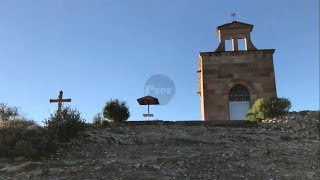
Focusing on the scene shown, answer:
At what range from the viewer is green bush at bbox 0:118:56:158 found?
16797mm

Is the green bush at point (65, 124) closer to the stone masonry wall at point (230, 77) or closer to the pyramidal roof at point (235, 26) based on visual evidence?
the stone masonry wall at point (230, 77)

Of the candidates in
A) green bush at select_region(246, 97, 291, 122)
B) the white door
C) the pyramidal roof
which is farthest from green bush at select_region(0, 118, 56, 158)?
the pyramidal roof

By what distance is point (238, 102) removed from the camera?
1150 inches

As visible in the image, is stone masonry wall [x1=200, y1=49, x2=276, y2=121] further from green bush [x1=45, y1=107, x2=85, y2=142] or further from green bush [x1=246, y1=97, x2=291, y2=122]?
green bush [x1=45, y1=107, x2=85, y2=142]

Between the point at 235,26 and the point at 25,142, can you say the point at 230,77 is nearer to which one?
the point at 235,26

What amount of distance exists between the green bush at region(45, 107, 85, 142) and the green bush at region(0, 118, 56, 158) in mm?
419

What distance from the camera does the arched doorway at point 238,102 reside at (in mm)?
28938

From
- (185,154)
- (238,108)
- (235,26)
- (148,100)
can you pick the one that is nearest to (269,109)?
(238,108)

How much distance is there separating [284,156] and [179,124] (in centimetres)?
707

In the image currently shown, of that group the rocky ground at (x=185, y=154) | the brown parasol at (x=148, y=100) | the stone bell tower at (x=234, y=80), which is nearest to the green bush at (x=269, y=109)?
the rocky ground at (x=185, y=154)

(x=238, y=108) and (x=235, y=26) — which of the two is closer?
(x=238, y=108)

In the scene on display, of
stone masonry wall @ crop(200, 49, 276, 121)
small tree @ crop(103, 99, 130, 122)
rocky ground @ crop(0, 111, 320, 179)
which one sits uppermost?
stone masonry wall @ crop(200, 49, 276, 121)

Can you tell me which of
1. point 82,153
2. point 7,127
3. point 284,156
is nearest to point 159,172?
point 82,153

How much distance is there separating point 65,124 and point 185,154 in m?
5.03
